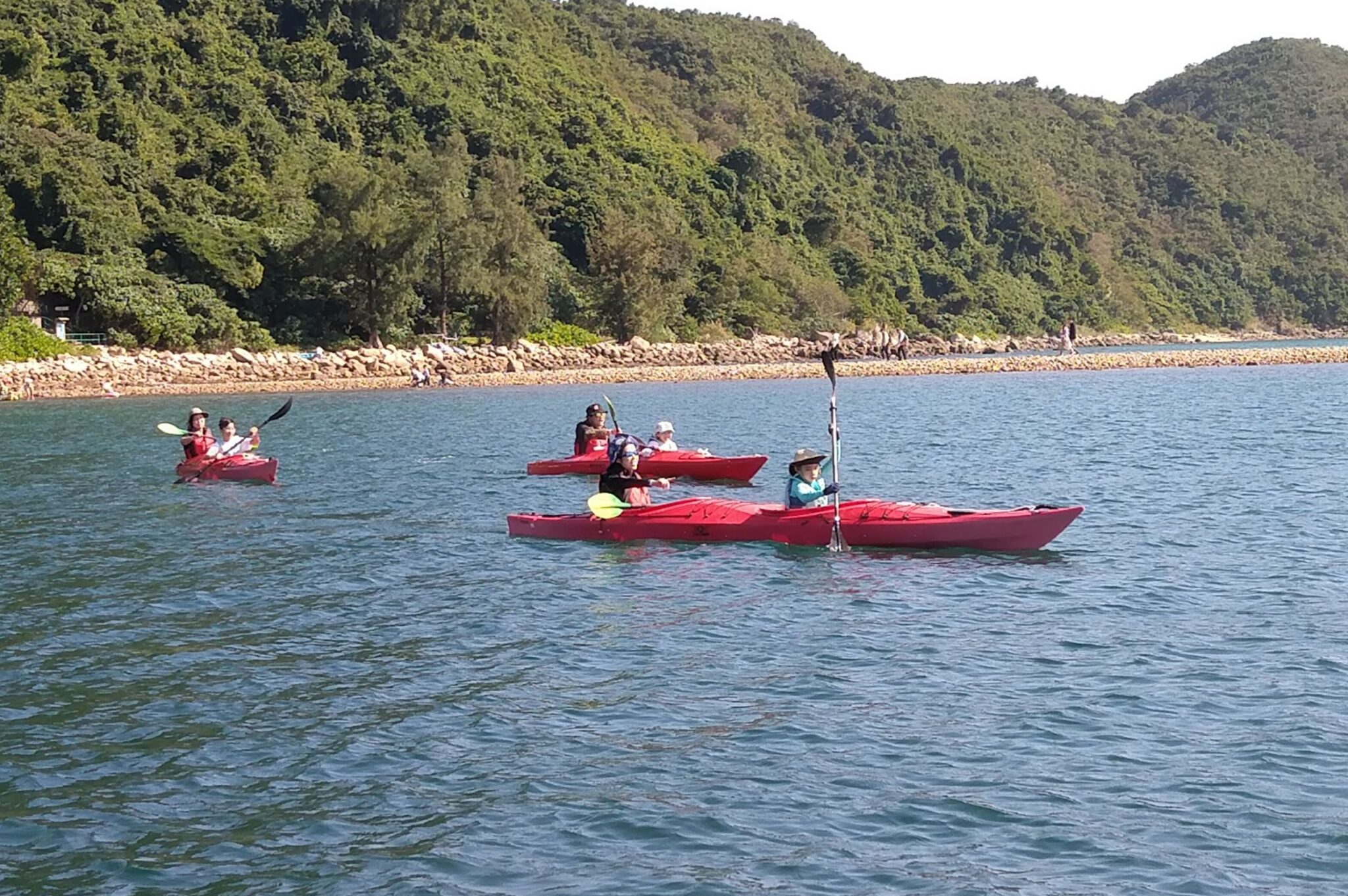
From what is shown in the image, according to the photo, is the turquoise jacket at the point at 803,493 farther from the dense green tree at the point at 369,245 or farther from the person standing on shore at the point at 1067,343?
the person standing on shore at the point at 1067,343

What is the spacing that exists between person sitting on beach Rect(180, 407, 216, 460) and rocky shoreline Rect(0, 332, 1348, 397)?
25.9 m

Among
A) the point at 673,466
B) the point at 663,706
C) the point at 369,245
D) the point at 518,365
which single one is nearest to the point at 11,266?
the point at 369,245

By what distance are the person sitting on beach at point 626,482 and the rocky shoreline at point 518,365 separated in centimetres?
3537

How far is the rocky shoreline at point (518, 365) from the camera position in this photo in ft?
172

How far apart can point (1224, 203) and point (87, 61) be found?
118 m

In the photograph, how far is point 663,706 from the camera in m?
10.9

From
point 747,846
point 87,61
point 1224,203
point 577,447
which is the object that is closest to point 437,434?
point 577,447

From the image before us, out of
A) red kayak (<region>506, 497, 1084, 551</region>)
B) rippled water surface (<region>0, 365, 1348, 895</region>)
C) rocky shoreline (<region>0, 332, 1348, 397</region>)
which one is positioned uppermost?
rocky shoreline (<region>0, 332, 1348, 397</region>)

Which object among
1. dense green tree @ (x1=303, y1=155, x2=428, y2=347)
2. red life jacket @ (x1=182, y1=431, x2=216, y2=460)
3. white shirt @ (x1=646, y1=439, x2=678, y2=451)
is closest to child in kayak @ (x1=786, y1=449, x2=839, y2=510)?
white shirt @ (x1=646, y1=439, x2=678, y2=451)

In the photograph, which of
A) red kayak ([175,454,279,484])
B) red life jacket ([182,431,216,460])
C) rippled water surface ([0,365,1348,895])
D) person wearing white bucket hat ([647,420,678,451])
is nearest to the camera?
rippled water surface ([0,365,1348,895])

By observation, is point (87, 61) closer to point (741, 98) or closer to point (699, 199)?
point (699, 199)

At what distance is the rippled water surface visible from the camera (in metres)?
8.07

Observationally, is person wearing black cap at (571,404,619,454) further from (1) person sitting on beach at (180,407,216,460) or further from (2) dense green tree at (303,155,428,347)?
(2) dense green tree at (303,155,428,347)

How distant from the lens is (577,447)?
90.6 feet
